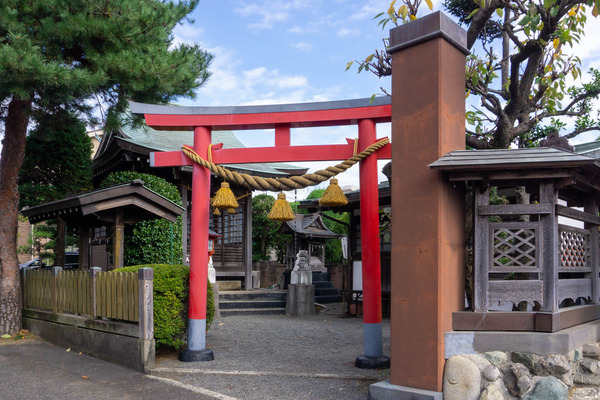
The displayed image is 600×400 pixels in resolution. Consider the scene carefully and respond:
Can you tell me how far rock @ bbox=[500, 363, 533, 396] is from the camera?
4.65 metres

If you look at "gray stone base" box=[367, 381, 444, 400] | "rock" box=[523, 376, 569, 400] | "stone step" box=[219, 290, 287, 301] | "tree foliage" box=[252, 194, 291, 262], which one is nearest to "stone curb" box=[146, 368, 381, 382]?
"gray stone base" box=[367, 381, 444, 400]

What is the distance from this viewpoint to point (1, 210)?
1070 centimetres

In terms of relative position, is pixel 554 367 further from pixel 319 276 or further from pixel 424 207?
pixel 319 276

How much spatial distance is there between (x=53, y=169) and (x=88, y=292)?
25.7ft

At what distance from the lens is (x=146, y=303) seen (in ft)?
23.7

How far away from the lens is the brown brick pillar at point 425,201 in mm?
4871

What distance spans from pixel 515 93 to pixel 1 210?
391 inches

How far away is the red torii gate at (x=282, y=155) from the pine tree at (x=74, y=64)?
2.24m

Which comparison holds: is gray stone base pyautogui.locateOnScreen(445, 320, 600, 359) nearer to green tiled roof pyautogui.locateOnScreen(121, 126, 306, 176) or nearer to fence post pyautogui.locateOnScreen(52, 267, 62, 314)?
fence post pyautogui.locateOnScreen(52, 267, 62, 314)

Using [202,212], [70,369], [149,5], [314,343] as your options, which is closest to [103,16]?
[149,5]

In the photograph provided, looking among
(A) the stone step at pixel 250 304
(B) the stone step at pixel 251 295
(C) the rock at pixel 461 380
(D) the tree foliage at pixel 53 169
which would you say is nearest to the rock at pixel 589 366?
(C) the rock at pixel 461 380

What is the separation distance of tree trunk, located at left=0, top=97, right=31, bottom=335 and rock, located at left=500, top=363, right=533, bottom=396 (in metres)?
9.75

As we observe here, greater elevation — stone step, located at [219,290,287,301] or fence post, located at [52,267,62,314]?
fence post, located at [52,267,62,314]

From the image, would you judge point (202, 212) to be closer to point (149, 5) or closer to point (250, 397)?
point (250, 397)
